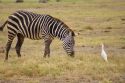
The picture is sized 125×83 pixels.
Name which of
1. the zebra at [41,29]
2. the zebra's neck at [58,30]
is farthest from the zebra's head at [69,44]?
the zebra's neck at [58,30]

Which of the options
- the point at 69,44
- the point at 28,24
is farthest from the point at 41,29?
the point at 69,44

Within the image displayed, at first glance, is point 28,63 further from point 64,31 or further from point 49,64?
point 64,31

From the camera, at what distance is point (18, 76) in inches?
459

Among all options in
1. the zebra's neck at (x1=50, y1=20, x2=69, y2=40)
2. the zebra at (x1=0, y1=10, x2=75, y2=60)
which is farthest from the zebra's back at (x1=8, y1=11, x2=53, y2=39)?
the zebra's neck at (x1=50, y1=20, x2=69, y2=40)

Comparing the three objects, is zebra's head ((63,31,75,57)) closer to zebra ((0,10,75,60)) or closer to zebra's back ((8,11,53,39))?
zebra ((0,10,75,60))

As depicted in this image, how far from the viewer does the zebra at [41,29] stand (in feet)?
47.8

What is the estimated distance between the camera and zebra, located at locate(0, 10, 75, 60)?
14566 mm

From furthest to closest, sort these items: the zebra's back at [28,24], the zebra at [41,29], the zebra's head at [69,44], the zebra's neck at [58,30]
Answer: the zebra's back at [28,24] → the zebra's neck at [58,30] → the zebra at [41,29] → the zebra's head at [69,44]

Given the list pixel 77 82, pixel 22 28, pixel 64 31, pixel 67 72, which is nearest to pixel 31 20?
pixel 22 28

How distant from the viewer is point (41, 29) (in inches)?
590

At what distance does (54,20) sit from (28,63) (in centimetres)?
259

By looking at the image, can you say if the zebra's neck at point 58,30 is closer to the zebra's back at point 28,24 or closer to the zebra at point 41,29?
the zebra at point 41,29

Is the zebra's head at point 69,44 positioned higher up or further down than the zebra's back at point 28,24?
further down

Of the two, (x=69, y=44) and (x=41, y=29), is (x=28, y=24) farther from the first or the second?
(x=69, y=44)
